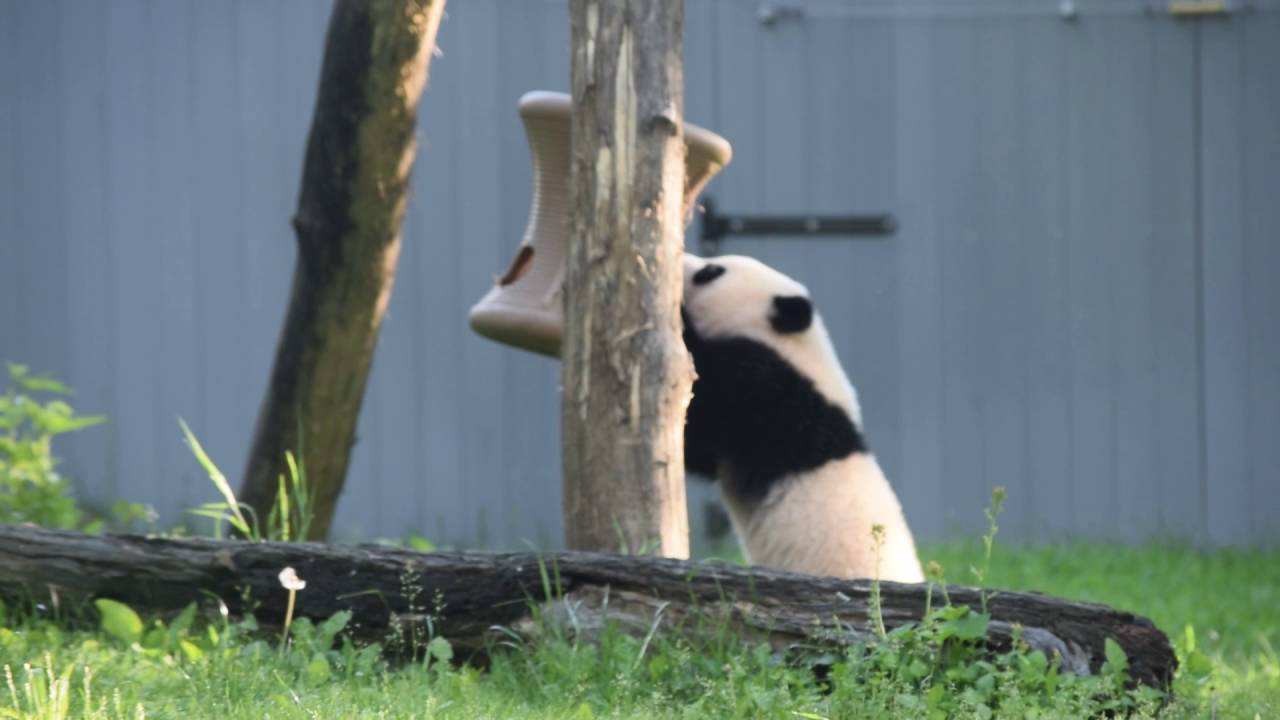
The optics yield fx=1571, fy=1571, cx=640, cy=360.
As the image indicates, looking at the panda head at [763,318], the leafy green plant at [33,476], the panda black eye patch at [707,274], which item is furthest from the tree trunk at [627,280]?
the leafy green plant at [33,476]

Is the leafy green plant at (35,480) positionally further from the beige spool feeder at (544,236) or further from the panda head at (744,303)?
the panda head at (744,303)

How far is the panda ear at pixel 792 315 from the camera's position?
3.90 meters

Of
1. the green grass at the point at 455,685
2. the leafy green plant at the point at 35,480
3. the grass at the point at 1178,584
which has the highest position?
the leafy green plant at the point at 35,480

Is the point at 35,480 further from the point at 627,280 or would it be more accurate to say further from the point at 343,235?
the point at 627,280

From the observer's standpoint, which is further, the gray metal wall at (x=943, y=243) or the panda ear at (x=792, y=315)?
the gray metal wall at (x=943, y=243)

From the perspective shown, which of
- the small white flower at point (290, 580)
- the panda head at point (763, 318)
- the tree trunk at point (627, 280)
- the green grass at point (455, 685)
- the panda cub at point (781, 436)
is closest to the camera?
the green grass at point (455, 685)

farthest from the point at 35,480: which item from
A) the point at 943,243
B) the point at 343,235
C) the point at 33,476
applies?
the point at 943,243

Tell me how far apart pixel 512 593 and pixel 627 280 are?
2.33 ft

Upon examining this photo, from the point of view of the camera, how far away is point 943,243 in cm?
629

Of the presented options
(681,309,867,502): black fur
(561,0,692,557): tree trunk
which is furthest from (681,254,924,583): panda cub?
(561,0,692,557): tree trunk

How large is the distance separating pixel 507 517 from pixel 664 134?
10.6 ft

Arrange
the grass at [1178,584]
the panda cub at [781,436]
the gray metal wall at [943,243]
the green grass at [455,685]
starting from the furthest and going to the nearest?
1. the gray metal wall at [943,243]
2. the grass at [1178,584]
3. the panda cub at [781,436]
4. the green grass at [455,685]

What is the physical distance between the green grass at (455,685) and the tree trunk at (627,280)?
453 mm

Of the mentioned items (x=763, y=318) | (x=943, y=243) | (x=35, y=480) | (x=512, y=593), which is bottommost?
(x=512, y=593)
